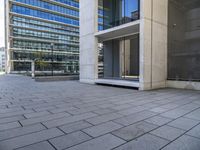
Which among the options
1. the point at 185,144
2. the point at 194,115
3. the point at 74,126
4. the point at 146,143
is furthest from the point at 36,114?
the point at 194,115

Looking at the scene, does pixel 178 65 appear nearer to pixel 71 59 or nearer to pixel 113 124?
pixel 113 124

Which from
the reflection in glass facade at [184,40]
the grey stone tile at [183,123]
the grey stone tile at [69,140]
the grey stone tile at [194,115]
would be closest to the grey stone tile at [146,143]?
the grey stone tile at [69,140]

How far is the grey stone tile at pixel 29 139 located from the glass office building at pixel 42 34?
120 ft

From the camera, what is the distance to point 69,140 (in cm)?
267

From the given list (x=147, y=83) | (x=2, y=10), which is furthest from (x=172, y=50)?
(x=2, y=10)

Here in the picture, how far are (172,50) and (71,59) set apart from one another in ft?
156

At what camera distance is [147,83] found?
895cm

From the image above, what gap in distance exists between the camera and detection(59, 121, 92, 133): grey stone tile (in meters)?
3.15

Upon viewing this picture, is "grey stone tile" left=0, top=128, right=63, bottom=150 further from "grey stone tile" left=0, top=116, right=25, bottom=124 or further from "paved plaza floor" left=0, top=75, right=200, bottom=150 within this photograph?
"grey stone tile" left=0, top=116, right=25, bottom=124

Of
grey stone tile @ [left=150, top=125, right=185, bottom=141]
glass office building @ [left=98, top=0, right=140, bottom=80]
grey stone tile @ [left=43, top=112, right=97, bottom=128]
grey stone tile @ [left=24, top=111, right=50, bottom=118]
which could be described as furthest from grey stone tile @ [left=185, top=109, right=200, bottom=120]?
glass office building @ [left=98, top=0, right=140, bottom=80]

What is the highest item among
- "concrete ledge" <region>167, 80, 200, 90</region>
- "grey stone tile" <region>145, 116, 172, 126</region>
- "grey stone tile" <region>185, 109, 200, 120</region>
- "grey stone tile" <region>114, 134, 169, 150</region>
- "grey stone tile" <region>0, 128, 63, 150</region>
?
"concrete ledge" <region>167, 80, 200, 90</region>

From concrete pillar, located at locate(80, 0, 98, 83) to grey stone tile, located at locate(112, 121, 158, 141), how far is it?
928 cm

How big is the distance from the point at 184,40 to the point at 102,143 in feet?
32.1

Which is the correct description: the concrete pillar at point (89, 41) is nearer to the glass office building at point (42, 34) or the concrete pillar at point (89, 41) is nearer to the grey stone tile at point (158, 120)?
the grey stone tile at point (158, 120)
